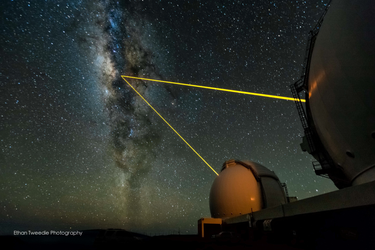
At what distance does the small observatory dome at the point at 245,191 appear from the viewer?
57.8 ft

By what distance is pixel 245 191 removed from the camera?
1806 cm

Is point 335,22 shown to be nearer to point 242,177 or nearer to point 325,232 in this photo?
point 325,232

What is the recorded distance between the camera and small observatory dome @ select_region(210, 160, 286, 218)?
1762cm

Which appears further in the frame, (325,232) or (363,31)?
(325,232)

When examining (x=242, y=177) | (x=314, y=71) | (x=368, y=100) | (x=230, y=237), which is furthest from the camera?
(x=242, y=177)

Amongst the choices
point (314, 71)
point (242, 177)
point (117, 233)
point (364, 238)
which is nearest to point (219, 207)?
point (242, 177)

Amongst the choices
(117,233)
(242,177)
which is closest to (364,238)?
(117,233)

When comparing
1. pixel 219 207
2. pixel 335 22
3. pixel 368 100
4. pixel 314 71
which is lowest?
pixel 219 207

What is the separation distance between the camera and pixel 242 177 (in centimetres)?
1911

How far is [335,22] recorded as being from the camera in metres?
7.78

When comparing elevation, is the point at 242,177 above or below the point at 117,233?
above

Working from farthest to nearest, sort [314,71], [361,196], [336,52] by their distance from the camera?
1. [314,71]
2. [336,52]
3. [361,196]

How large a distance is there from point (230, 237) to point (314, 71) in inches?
466

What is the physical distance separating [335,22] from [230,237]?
13.8 m
